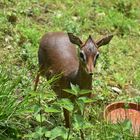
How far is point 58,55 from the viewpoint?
542 cm

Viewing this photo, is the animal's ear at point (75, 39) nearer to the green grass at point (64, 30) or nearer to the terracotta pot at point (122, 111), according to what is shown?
the green grass at point (64, 30)

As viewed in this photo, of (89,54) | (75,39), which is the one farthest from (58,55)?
(89,54)

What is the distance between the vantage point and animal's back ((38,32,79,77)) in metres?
5.21

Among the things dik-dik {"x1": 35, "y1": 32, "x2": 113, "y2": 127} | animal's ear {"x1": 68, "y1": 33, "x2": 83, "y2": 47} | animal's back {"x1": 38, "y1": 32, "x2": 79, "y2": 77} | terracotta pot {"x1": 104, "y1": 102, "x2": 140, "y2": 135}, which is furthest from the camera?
terracotta pot {"x1": 104, "y1": 102, "x2": 140, "y2": 135}

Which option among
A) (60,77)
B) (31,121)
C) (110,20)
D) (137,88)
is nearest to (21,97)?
(31,121)

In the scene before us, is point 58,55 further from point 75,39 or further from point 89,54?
point 89,54

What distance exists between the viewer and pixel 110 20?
844cm

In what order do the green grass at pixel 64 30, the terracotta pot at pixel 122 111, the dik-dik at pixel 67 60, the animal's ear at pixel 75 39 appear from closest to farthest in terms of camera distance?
the green grass at pixel 64 30 → the dik-dik at pixel 67 60 → the animal's ear at pixel 75 39 → the terracotta pot at pixel 122 111

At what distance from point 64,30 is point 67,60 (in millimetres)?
2371

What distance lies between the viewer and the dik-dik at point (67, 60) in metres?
4.70

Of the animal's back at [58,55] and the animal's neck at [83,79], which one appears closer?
the animal's neck at [83,79]

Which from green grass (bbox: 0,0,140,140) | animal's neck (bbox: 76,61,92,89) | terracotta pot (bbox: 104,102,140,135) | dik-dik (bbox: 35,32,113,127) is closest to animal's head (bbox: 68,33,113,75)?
dik-dik (bbox: 35,32,113,127)

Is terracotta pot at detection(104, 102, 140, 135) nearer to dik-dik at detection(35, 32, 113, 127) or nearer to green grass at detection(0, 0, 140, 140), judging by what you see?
green grass at detection(0, 0, 140, 140)

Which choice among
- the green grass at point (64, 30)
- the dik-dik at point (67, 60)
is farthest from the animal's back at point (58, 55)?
the green grass at point (64, 30)
